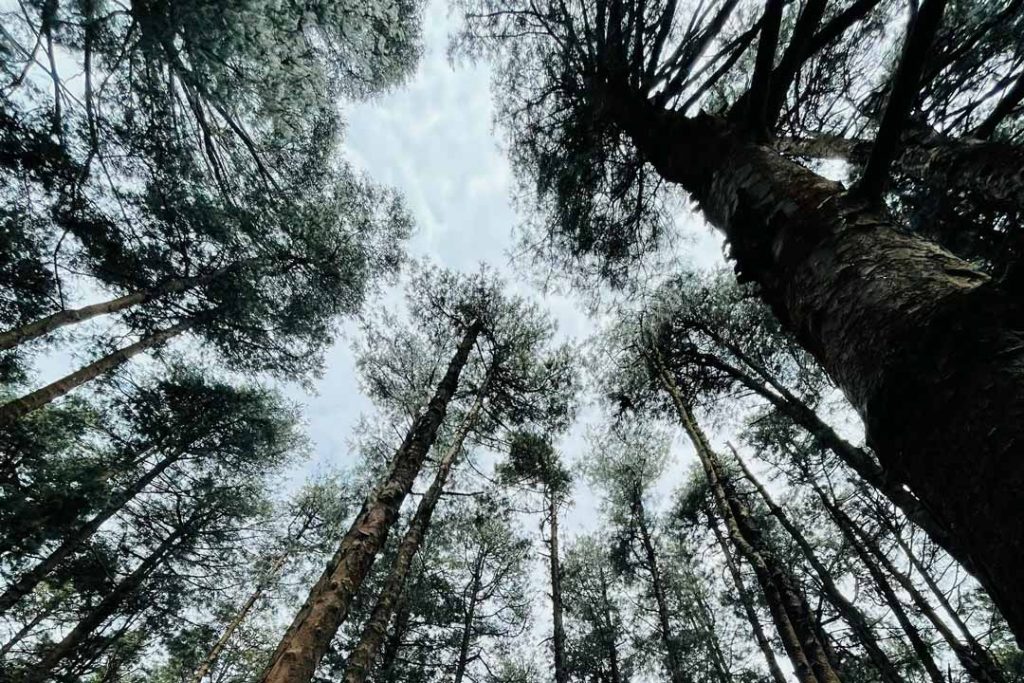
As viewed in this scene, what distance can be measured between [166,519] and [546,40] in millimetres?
14945

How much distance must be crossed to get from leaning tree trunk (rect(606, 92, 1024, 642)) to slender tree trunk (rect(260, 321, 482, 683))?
12.5 ft

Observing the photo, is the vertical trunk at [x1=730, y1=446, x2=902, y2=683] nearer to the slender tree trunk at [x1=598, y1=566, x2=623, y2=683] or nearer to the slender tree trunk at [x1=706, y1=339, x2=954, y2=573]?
the slender tree trunk at [x1=706, y1=339, x2=954, y2=573]

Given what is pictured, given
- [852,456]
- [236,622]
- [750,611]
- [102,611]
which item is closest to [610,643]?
[750,611]

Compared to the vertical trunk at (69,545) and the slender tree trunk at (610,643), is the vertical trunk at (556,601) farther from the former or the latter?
the vertical trunk at (69,545)

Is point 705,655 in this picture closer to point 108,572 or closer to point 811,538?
point 811,538

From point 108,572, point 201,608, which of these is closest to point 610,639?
point 201,608

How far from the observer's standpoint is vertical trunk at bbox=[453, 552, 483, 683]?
10.2m

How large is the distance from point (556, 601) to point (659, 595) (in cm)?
360

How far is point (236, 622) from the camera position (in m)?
11.6

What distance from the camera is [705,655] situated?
13.1 meters

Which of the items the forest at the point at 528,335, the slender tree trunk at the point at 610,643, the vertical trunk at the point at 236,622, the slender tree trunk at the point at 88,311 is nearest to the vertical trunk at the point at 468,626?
the forest at the point at 528,335

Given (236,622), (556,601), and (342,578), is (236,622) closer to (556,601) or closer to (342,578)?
(556,601)

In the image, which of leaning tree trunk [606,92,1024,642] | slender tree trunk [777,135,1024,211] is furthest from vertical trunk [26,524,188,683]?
slender tree trunk [777,135,1024,211]

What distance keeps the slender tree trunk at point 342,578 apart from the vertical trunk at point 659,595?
9528mm
